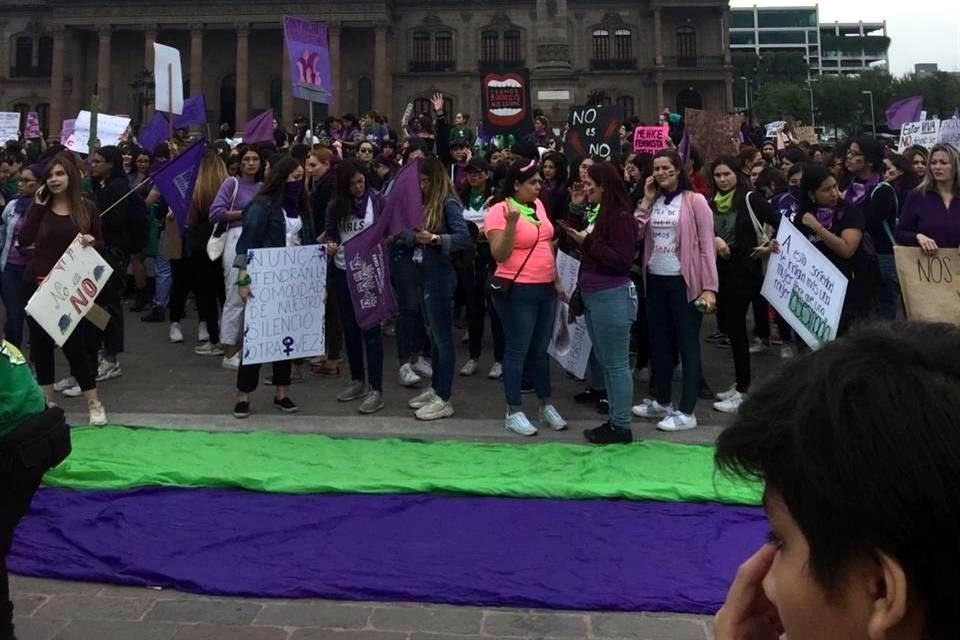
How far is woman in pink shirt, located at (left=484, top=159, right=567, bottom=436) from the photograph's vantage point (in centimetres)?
605

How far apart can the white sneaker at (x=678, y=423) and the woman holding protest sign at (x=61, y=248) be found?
412 cm

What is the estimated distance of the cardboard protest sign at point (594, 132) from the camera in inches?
433

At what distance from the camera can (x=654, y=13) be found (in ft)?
190

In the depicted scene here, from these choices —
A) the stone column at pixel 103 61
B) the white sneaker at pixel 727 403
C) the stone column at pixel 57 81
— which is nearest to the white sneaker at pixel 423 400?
the white sneaker at pixel 727 403

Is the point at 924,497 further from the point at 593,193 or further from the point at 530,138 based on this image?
the point at 530,138

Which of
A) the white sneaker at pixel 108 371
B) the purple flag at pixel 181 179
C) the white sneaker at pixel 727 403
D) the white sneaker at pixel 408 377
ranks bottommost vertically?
the white sneaker at pixel 727 403

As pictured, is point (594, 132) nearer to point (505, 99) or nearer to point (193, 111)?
point (505, 99)

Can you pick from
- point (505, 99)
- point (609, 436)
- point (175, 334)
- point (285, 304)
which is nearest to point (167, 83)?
point (175, 334)

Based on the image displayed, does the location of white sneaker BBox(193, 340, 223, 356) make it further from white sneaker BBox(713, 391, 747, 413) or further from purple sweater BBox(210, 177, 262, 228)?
white sneaker BBox(713, 391, 747, 413)

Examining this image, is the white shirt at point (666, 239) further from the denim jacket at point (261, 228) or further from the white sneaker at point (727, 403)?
the denim jacket at point (261, 228)

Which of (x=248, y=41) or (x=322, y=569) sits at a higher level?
(x=248, y=41)

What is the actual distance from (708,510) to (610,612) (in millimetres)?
1162

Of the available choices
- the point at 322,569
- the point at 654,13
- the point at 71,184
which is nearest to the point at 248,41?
the point at 654,13

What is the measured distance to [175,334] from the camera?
9.43 m
